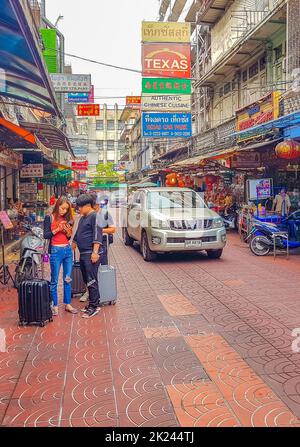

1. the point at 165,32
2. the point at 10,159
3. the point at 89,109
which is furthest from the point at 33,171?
the point at 165,32

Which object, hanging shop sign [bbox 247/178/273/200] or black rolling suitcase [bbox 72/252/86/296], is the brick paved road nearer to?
black rolling suitcase [bbox 72/252/86/296]

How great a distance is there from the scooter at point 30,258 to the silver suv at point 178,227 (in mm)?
3092

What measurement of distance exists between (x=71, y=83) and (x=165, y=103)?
161 inches

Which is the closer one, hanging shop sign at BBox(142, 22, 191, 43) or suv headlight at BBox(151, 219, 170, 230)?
suv headlight at BBox(151, 219, 170, 230)

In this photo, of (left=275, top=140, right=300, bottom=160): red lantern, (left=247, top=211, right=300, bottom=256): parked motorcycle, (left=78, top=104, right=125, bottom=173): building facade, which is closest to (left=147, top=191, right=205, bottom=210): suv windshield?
(left=247, top=211, right=300, bottom=256): parked motorcycle

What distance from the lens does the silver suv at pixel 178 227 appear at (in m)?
10.2

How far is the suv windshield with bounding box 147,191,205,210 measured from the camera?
1127cm

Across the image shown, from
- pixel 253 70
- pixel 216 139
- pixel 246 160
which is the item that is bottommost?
pixel 246 160

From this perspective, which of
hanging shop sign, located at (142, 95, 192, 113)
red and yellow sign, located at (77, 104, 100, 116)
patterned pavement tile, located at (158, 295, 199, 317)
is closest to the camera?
patterned pavement tile, located at (158, 295, 199, 317)

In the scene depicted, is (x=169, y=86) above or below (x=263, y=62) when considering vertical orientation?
below

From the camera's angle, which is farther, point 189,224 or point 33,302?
point 189,224

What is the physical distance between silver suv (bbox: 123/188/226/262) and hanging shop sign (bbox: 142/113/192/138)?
22.4 ft

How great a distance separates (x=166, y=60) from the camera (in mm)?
15586

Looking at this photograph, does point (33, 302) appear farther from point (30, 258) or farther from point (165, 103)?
point (165, 103)
